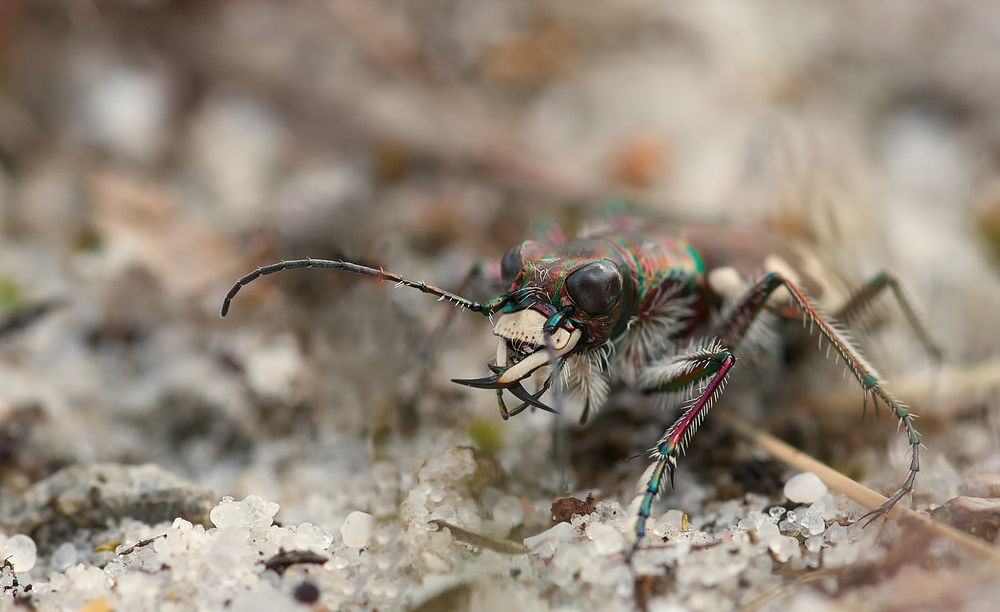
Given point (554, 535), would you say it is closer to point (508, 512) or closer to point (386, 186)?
point (508, 512)

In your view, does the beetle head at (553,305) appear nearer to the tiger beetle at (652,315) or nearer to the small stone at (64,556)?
the tiger beetle at (652,315)

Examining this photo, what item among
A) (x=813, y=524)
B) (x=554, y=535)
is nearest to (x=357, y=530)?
(x=554, y=535)

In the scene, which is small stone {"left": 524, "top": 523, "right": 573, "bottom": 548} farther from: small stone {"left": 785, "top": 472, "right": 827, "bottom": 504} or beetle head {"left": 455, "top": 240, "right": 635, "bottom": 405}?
small stone {"left": 785, "top": 472, "right": 827, "bottom": 504}

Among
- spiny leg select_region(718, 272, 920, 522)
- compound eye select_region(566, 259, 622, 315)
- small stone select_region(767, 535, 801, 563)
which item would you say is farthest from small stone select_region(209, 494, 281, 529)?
spiny leg select_region(718, 272, 920, 522)

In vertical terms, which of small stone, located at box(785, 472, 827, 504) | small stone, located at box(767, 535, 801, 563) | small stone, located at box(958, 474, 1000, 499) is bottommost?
small stone, located at box(767, 535, 801, 563)

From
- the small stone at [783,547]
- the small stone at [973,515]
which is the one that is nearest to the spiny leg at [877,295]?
the small stone at [973,515]

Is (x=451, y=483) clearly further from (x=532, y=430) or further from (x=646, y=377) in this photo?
(x=646, y=377)

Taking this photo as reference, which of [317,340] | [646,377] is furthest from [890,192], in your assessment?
[317,340]
